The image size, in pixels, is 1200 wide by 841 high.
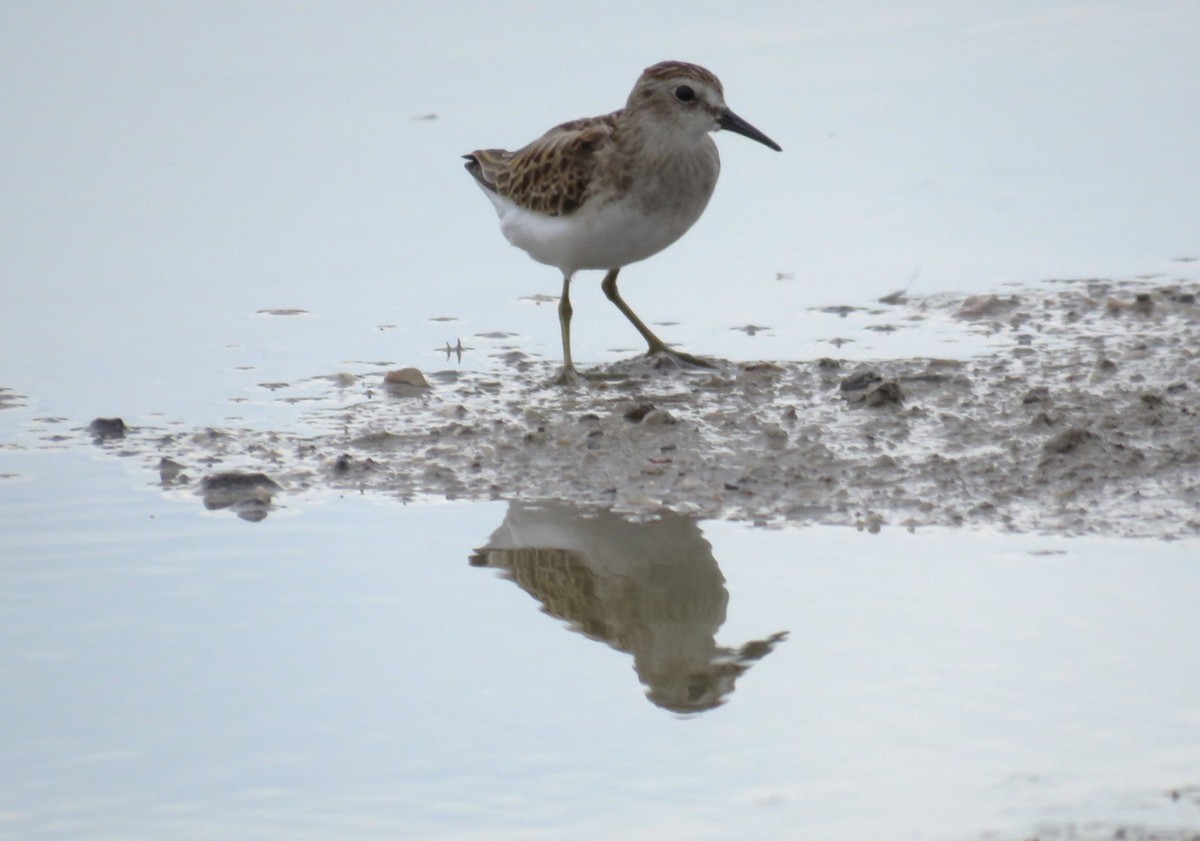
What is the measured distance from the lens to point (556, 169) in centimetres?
693

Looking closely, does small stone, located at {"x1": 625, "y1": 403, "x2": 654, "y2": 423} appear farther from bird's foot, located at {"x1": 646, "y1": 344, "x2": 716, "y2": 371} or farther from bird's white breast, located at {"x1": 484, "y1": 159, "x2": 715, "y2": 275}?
bird's white breast, located at {"x1": 484, "y1": 159, "x2": 715, "y2": 275}

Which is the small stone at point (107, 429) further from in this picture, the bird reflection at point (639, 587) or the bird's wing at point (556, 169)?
the bird's wing at point (556, 169)

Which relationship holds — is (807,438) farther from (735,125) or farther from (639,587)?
(735,125)

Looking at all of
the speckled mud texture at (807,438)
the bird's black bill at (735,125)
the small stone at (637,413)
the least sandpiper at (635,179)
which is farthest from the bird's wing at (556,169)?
the small stone at (637,413)

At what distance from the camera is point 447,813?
3.32m

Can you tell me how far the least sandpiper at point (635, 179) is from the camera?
21.8 feet

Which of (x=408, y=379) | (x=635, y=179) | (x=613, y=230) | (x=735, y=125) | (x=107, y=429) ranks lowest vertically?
(x=107, y=429)

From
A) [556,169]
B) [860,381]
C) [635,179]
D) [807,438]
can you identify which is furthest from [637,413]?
[556,169]

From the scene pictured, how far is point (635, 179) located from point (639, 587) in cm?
252

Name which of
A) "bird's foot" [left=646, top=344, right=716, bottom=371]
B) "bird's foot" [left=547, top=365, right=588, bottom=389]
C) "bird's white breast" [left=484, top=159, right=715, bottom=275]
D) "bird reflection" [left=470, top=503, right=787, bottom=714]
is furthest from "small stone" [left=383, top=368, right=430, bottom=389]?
"bird reflection" [left=470, top=503, right=787, bottom=714]

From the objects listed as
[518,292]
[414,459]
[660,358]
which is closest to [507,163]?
[518,292]

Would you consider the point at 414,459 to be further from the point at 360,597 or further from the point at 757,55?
the point at 757,55

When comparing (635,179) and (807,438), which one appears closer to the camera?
(807,438)

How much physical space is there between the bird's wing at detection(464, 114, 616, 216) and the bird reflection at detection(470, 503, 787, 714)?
1.99 meters
